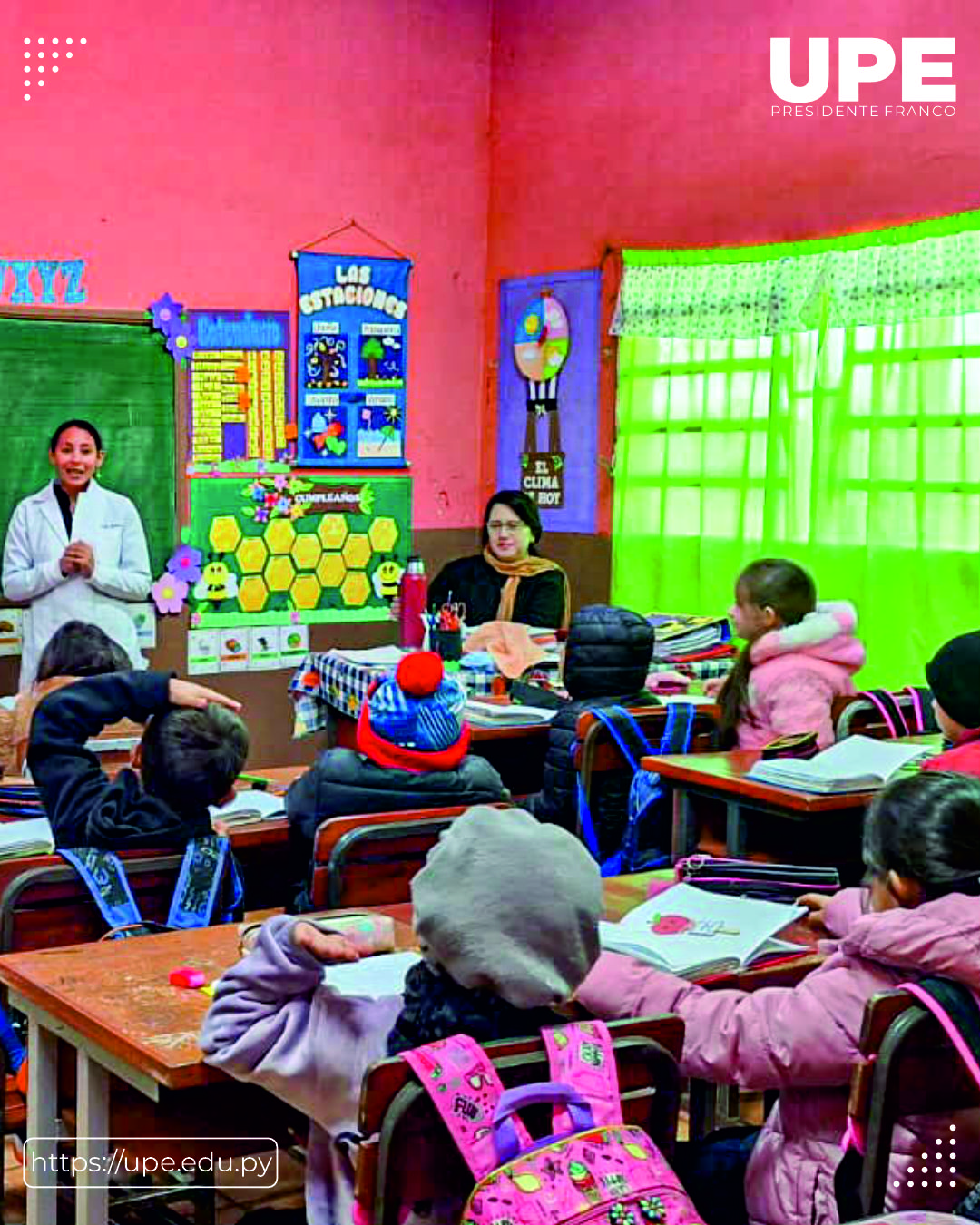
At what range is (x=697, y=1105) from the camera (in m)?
3.21

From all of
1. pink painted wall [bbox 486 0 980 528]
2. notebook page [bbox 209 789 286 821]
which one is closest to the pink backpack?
notebook page [bbox 209 789 286 821]

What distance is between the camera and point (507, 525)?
6.70 meters

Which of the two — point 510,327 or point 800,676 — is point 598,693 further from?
point 510,327

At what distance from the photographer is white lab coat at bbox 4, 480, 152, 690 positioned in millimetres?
6465

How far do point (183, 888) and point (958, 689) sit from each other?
1528mm

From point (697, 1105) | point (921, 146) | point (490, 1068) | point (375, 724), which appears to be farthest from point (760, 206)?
point (490, 1068)

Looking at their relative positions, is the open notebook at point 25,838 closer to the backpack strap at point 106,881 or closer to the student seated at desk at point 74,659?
the backpack strap at point 106,881

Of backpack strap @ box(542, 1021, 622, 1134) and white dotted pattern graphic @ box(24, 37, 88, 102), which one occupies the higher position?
white dotted pattern graphic @ box(24, 37, 88, 102)

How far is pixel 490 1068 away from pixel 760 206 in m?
5.11

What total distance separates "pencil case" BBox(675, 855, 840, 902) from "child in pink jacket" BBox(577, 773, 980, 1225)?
0.62 m

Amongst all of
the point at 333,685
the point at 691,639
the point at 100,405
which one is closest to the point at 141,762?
the point at 333,685

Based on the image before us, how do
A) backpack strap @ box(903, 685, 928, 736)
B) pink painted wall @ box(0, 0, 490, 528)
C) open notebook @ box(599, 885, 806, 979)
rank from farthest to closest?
pink painted wall @ box(0, 0, 490, 528) < backpack strap @ box(903, 685, 928, 736) < open notebook @ box(599, 885, 806, 979)

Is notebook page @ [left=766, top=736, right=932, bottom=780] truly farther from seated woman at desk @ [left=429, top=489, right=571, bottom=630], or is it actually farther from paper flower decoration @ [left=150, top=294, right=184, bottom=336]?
paper flower decoration @ [left=150, top=294, right=184, bottom=336]

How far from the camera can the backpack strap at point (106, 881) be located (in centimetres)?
285
